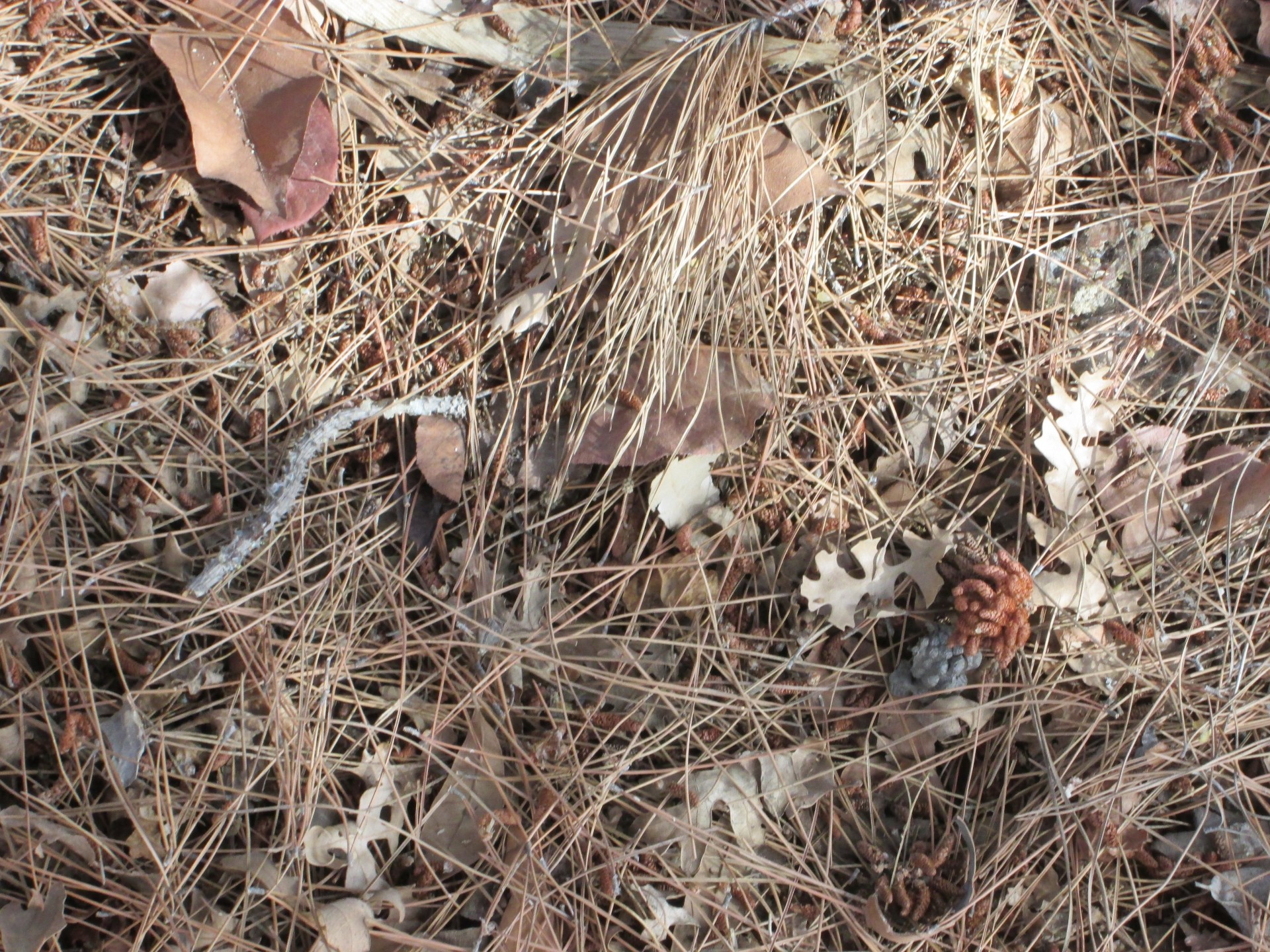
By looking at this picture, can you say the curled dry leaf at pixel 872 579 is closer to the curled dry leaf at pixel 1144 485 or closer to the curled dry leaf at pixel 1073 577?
the curled dry leaf at pixel 1073 577

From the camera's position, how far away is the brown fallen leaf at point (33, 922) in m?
1.63

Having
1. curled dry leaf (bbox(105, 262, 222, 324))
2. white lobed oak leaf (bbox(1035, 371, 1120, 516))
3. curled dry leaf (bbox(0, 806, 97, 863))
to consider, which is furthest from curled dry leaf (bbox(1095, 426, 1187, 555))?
curled dry leaf (bbox(0, 806, 97, 863))

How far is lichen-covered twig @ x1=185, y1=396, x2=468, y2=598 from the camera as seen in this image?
1768 mm

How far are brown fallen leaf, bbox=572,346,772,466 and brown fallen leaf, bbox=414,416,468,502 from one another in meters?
0.26

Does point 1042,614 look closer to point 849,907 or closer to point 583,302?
point 849,907

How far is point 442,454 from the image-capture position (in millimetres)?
1883

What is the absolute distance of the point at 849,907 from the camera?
182cm

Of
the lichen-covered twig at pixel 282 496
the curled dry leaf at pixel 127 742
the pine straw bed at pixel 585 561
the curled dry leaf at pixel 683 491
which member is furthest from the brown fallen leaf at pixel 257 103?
the curled dry leaf at pixel 127 742

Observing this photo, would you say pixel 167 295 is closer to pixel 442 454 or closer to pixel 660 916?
pixel 442 454

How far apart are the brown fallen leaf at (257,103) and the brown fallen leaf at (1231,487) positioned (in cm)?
207

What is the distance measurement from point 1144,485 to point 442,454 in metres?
1.58

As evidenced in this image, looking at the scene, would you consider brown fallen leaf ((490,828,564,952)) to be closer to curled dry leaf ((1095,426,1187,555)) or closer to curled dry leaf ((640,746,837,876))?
curled dry leaf ((640,746,837,876))

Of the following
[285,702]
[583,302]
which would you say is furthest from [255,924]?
[583,302]

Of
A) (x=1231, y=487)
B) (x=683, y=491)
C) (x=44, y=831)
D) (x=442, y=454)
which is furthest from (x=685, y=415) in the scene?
(x=44, y=831)
